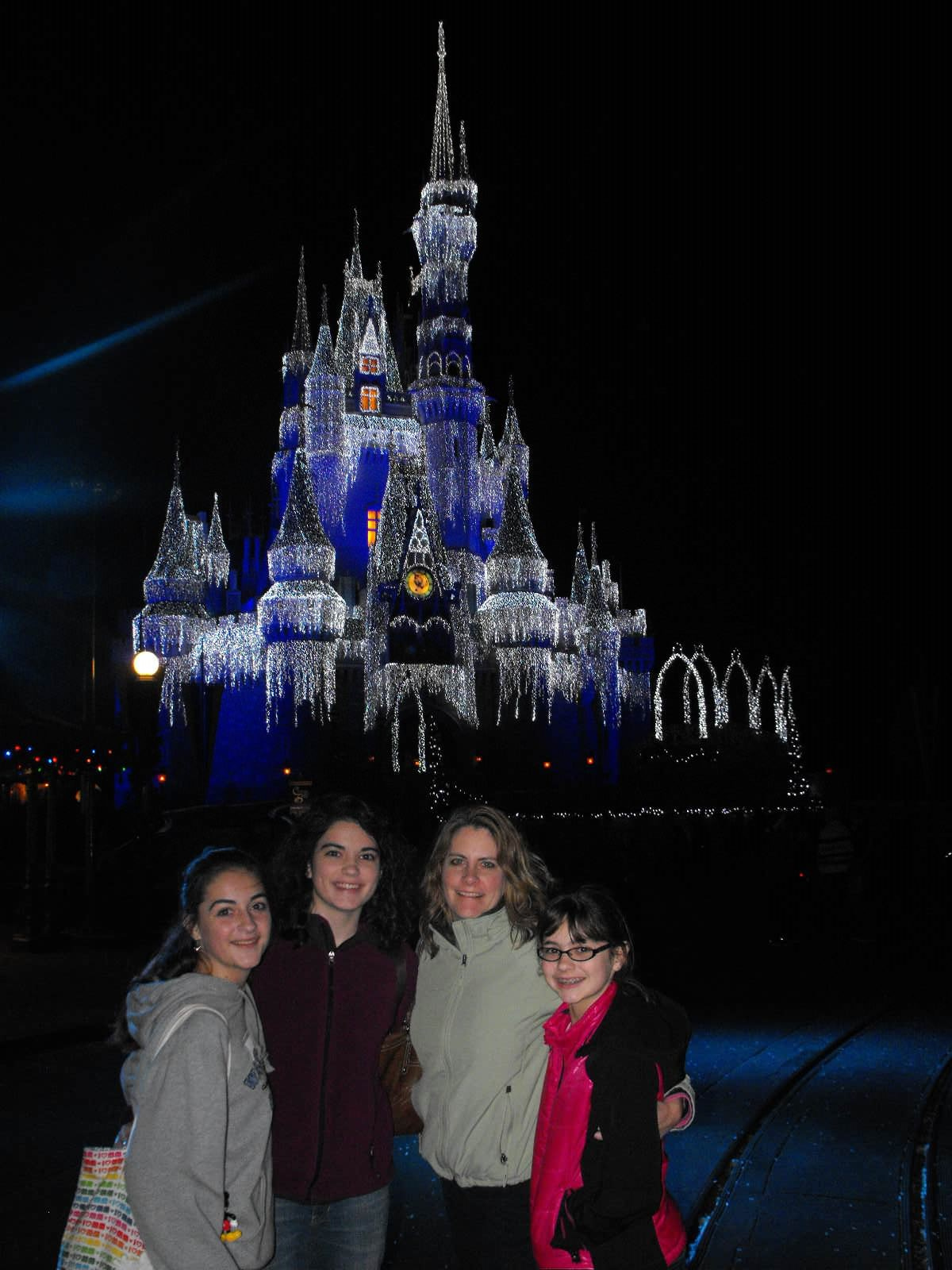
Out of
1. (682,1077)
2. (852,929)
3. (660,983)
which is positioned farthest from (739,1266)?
(852,929)

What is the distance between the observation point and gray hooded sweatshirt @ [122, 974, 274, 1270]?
9.02 ft

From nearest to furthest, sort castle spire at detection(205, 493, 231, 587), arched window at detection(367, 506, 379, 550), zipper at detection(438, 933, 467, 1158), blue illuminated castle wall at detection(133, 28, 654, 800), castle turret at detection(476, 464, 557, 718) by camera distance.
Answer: zipper at detection(438, 933, 467, 1158)
blue illuminated castle wall at detection(133, 28, 654, 800)
castle turret at detection(476, 464, 557, 718)
castle spire at detection(205, 493, 231, 587)
arched window at detection(367, 506, 379, 550)

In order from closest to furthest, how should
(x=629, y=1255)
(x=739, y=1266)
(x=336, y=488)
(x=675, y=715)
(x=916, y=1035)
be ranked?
(x=629, y=1255) → (x=739, y=1266) → (x=916, y=1035) → (x=336, y=488) → (x=675, y=715)

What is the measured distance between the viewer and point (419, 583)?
39.2 meters

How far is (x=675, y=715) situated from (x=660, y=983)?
6260 cm

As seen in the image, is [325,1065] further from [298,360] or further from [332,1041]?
[298,360]

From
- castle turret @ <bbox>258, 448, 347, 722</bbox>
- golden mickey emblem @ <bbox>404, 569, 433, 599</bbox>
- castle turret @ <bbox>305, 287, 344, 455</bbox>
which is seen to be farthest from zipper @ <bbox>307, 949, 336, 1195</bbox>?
castle turret @ <bbox>305, 287, 344, 455</bbox>

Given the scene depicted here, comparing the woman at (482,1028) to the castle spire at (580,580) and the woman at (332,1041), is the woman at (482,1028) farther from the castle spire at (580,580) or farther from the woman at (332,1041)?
the castle spire at (580,580)

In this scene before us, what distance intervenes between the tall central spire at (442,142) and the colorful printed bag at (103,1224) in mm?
45313

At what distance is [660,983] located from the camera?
12.2m

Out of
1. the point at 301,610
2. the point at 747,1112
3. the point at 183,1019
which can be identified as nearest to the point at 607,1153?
the point at 183,1019

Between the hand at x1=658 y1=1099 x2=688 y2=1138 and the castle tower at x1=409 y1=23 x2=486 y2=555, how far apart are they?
3978cm

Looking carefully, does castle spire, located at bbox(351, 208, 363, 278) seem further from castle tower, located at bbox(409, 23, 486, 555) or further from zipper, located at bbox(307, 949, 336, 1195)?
zipper, located at bbox(307, 949, 336, 1195)

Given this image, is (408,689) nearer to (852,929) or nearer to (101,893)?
(101,893)
